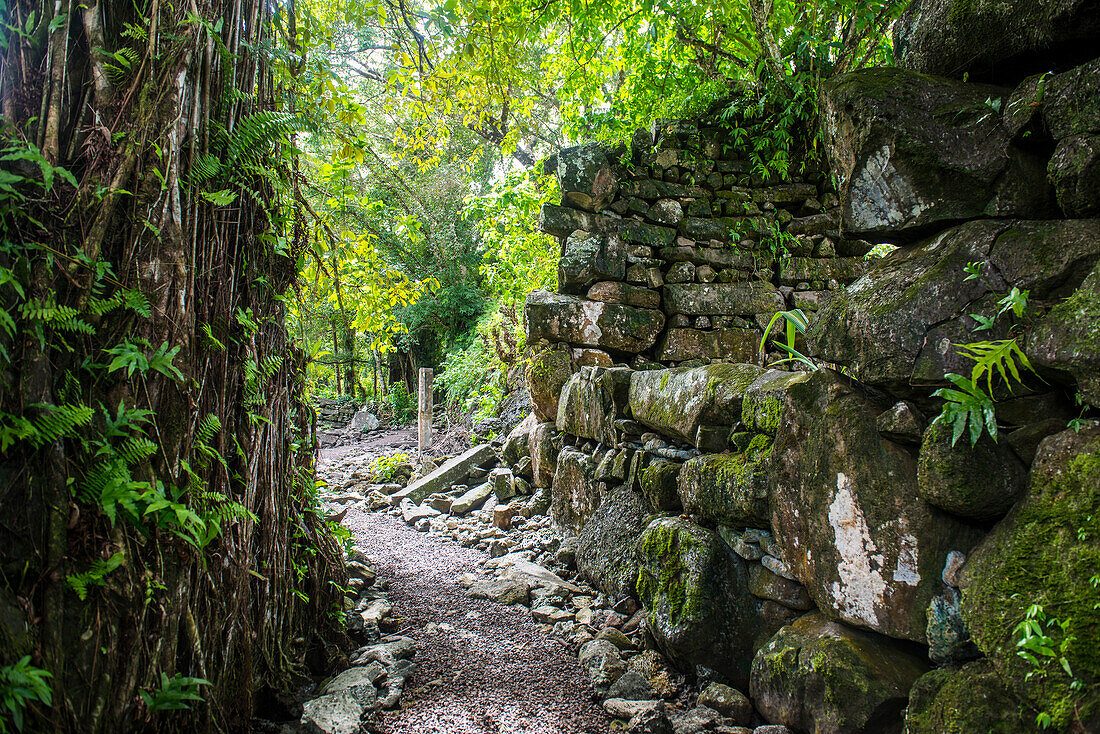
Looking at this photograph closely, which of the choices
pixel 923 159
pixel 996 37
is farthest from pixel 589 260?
pixel 996 37

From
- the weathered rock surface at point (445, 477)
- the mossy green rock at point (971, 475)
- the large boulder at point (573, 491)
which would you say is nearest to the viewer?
the mossy green rock at point (971, 475)

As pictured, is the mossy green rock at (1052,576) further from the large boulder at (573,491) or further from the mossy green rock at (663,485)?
the large boulder at (573,491)

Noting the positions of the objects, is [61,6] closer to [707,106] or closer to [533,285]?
[707,106]

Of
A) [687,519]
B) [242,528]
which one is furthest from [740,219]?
[242,528]

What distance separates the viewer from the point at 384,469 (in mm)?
6820

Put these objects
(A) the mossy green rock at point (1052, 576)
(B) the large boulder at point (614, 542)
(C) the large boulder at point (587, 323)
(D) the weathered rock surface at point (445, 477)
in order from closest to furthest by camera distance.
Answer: (A) the mossy green rock at point (1052, 576)
(B) the large boulder at point (614, 542)
(C) the large boulder at point (587, 323)
(D) the weathered rock surface at point (445, 477)

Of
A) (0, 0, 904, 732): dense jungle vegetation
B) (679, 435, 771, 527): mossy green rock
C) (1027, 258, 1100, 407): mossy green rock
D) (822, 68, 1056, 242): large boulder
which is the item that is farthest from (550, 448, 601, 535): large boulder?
(1027, 258, 1100, 407): mossy green rock

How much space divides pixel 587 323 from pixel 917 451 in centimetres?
296

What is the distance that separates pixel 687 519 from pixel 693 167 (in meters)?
3.42

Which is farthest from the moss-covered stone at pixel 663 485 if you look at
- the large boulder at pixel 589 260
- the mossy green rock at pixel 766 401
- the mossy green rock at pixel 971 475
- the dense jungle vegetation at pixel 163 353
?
the large boulder at pixel 589 260

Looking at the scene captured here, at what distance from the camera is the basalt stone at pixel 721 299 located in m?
4.48

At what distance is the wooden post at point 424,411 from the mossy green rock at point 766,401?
6.34 meters

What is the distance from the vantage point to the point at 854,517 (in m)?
1.67

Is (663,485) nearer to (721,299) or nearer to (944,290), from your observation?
(944,290)
